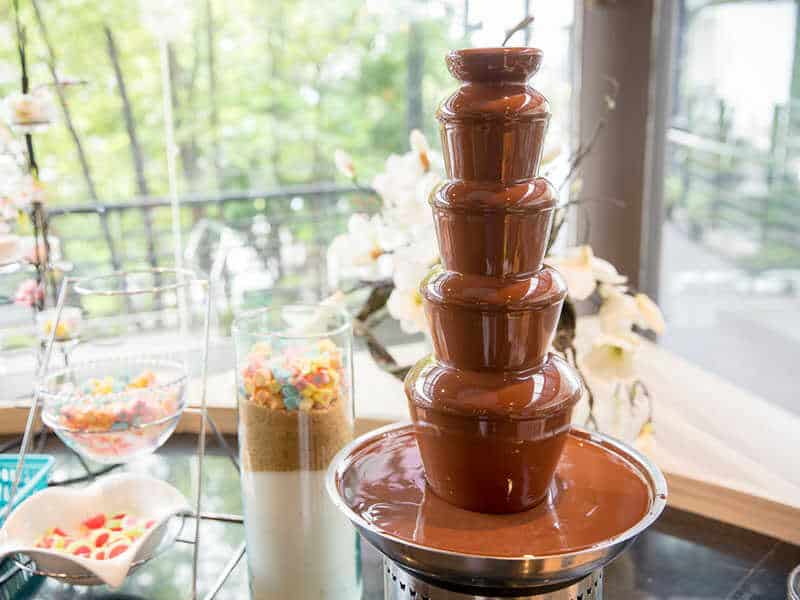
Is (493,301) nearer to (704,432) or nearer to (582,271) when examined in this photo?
(582,271)

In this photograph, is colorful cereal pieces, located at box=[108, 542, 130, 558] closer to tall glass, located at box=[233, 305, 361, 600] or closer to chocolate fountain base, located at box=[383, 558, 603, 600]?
tall glass, located at box=[233, 305, 361, 600]

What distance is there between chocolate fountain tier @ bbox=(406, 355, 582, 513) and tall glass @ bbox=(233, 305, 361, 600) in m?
0.27

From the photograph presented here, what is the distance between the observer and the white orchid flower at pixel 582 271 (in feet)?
3.98

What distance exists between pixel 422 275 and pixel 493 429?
1.85ft

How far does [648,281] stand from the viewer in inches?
111

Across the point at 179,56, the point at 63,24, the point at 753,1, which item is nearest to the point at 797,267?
the point at 753,1

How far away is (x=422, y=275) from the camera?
1208mm

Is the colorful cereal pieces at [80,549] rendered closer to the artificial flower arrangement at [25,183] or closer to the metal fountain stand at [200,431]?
the metal fountain stand at [200,431]

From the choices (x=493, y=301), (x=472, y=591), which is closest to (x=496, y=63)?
(x=493, y=301)

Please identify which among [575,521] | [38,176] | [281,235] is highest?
[38,176]

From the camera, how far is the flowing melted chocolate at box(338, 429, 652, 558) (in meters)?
0.65

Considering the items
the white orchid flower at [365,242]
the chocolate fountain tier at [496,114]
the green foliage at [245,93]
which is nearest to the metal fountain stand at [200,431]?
the white orchid flower at [365,242]

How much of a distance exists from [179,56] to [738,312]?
120 inches

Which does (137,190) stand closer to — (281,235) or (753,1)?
(281,235)
